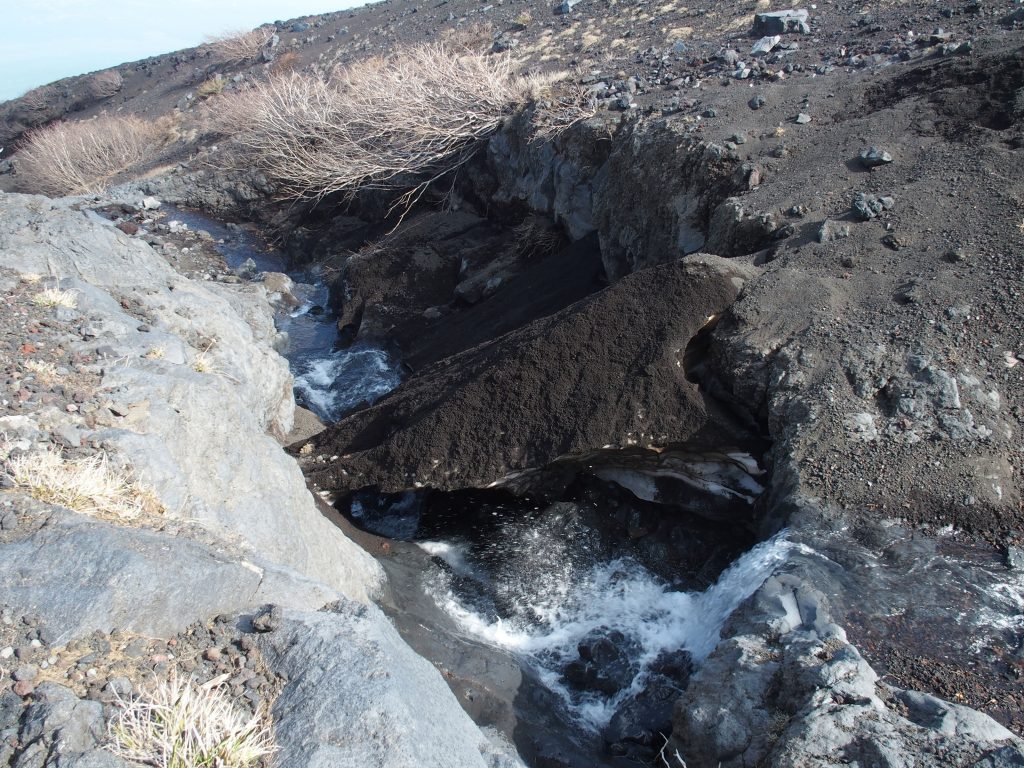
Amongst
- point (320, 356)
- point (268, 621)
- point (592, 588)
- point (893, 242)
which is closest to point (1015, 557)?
point (592, 588)

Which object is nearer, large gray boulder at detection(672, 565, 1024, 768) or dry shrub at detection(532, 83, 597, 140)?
large gray boulder at detection(672, 565, 1024, 768)

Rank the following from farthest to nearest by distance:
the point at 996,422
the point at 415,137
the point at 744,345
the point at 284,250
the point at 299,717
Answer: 1. the point at 284,250
2. the point at 415,137
3. the point at 744,345
4. the point at 996,422
5. the point at 299,717

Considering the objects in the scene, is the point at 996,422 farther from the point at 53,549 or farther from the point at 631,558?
the point at 53,549

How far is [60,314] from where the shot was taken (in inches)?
209

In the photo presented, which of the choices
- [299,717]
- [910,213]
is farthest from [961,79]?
[299,717]

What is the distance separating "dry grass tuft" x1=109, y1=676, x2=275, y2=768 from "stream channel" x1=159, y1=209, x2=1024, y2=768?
2.10 m

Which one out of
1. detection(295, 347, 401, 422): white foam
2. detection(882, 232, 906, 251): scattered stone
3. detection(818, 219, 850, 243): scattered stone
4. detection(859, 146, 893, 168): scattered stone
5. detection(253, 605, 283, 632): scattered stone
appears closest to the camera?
detection(253, 605, 283, 632): scattered stone

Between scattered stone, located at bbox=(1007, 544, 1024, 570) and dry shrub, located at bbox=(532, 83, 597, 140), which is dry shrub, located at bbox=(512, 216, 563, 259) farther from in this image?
scattered stone, located at bbox=(1007, 544, 1024, 570)

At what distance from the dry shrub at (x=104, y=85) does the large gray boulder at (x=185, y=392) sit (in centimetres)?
2756

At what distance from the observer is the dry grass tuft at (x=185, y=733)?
2445mm

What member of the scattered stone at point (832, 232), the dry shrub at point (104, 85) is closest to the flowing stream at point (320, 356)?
the scattered stone at point (832, 232)

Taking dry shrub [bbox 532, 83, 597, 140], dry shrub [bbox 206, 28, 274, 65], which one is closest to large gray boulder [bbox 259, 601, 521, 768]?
dry shrub [bbox 532, 83, 597, 140]

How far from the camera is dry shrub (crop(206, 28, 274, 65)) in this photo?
28266mm

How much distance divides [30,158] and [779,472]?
22988mm
